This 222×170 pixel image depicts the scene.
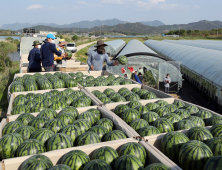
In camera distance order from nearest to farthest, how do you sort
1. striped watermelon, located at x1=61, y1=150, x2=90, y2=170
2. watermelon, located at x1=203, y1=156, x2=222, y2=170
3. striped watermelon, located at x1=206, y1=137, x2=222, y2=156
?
watermelon, located at x1=203, y1=156, x2=222, y2=170, striped watermelon, located at x1=61, y1=150, x2=90, y2=170, striped watermelon, located at x1=206, y1=137, x2=222, y2=156

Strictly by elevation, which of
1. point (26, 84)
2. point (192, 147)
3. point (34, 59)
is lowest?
point (192, 147)

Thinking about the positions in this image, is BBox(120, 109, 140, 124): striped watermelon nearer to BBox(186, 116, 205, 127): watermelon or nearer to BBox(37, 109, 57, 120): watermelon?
BBox(186, 116, 205, 127): watermelon

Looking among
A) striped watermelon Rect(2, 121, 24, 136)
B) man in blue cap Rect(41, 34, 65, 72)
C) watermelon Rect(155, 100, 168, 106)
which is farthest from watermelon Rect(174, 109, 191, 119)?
man in blue cap Rect(41, 34, 65, 72)

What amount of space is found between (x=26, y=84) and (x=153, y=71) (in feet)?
38.5

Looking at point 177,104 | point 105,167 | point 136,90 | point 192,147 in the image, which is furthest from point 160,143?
point 136,90

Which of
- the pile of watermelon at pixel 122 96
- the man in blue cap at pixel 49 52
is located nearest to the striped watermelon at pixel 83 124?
the pile of watermelon at pixel 122 96

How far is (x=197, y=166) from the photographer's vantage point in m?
2.75

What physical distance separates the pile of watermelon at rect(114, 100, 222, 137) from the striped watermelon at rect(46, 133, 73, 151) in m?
1.34

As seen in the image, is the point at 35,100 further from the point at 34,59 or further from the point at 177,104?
the point at 34,59

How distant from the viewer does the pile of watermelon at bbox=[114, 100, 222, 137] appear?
390 cm

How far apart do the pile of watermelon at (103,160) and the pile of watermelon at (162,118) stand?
0.74 m

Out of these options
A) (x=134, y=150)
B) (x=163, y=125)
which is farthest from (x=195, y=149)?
(x=163, y=125)

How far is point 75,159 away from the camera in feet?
8.79

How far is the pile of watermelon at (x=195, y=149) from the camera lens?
2.73 meters
